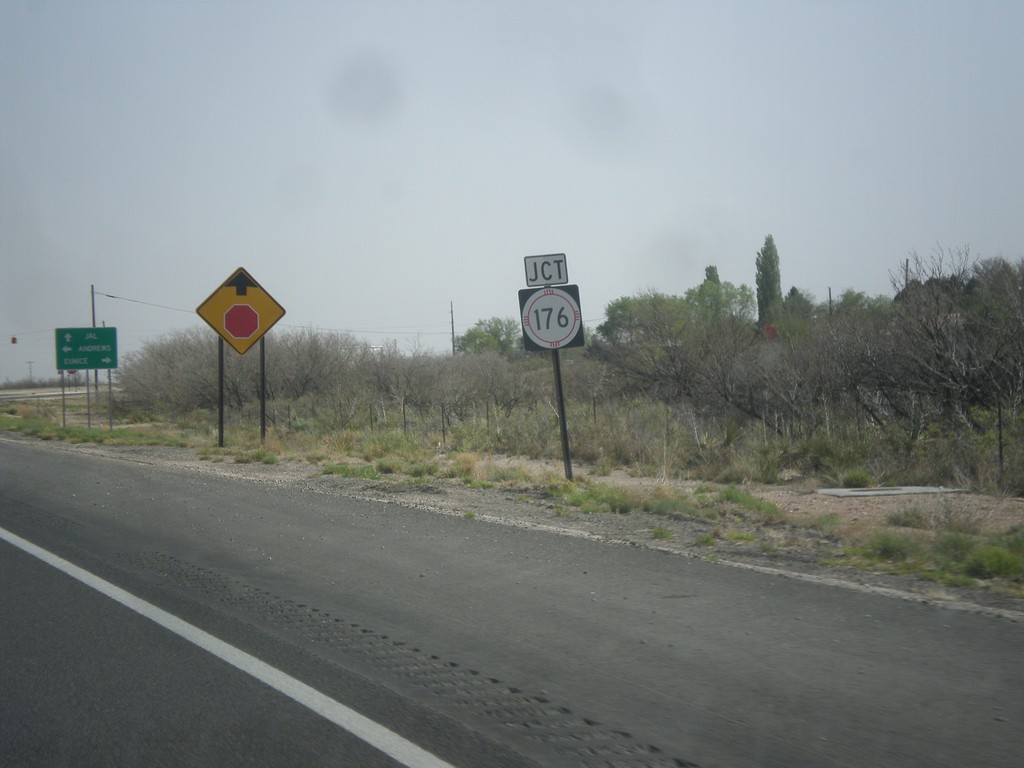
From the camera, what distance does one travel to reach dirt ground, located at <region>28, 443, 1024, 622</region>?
23.4 feet

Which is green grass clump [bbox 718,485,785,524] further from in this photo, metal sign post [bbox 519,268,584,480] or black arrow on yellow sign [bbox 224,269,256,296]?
black arrow on yellow sign [bbox 224,269,256,296]

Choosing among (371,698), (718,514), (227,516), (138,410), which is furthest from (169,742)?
(138,410)

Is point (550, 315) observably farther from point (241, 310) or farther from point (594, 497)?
point (241, 310)

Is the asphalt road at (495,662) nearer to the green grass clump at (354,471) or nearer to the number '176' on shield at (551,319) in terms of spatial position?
the number '176' on shield at (551,319)

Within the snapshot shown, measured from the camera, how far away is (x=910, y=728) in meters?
4.34

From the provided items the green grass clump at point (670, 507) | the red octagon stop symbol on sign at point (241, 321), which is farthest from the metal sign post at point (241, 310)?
the green grass clump at point (670, 507)

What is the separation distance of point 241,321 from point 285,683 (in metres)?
17.3

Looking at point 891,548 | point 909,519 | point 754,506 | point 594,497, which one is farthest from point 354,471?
point 891,548

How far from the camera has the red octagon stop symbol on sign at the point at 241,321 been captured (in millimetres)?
21297

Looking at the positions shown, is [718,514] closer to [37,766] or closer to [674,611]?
[674,611]

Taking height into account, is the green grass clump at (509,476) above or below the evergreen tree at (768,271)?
below

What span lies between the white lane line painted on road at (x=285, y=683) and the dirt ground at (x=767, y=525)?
4139 millimetres

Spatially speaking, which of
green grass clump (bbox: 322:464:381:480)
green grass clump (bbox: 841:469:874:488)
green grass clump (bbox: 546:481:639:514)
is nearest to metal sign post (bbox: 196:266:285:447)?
green grass clump (bbox: 322:464:381:480)

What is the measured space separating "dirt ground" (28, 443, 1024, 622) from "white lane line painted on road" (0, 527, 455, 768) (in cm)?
414
